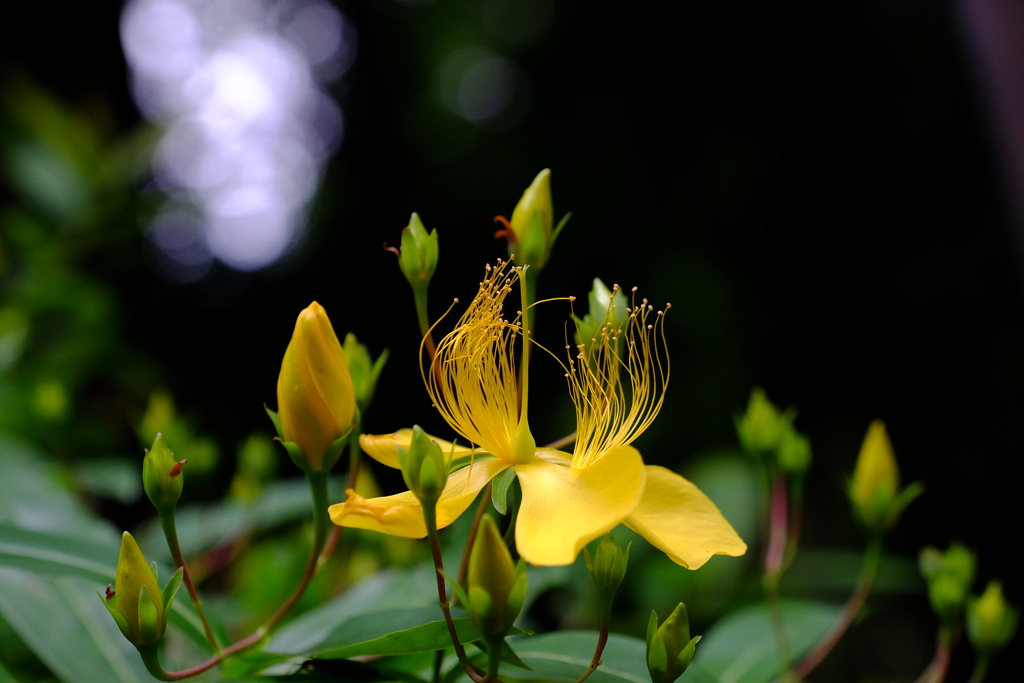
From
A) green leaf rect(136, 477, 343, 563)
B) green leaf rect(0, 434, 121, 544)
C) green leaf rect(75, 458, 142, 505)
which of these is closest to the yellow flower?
green leaf rect(0, 434, 121, 544)

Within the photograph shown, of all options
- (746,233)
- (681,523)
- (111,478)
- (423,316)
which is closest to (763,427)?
(681,523)

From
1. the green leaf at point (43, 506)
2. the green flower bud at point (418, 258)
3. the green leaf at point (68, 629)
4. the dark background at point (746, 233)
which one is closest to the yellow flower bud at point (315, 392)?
the green flower bud at point (418, 258)

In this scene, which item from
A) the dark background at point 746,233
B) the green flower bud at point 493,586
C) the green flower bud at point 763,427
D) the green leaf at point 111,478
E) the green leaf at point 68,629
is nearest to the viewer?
the green flower bud at point 493,586

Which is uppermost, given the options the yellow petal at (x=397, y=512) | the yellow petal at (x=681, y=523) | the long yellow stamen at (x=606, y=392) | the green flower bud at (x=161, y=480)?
the long yellow stamen at (x=606, y=392)

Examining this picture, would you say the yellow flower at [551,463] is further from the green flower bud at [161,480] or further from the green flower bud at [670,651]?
the green flower bud at [161,480]

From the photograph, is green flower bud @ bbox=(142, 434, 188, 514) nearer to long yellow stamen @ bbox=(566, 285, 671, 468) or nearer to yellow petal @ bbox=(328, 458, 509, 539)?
yellow petal @ bbox=(328, 458, 509, 539)

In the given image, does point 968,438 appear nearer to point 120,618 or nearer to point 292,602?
point 292,602
